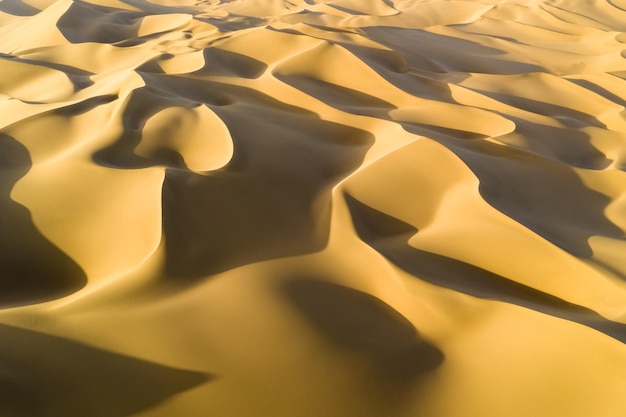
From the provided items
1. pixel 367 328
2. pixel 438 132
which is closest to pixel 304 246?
pixel 367 328

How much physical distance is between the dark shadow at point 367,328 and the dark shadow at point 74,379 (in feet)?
1.17

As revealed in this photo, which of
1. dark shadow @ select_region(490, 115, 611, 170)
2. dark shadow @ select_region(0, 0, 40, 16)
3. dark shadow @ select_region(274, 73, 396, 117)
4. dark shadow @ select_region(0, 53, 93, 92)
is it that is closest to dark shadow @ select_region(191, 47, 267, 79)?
dark shadow @ select_region(274, 73, 396, 117)

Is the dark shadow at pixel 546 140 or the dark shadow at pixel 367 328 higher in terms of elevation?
the dark shadow at pixel 546 140

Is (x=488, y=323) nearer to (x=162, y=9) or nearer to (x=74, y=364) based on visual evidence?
(x=74, y=364)

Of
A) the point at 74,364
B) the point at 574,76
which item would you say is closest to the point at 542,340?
the point at 74,364

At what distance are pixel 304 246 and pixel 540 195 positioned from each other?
1.16m

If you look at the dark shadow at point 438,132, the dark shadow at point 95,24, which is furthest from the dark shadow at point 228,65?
the dark shadow at point 95,24

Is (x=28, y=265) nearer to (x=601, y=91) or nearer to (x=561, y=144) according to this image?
(x=561, y=144)

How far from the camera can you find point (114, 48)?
13.9ft

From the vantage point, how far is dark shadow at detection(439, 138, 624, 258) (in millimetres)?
1882

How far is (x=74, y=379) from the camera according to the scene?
1.08 meters

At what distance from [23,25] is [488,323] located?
6.90 meters

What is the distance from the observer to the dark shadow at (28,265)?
4.68 feet

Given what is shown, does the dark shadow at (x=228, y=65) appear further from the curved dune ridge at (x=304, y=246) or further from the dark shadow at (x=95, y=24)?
the dark shadow at (x=95, y=24)
